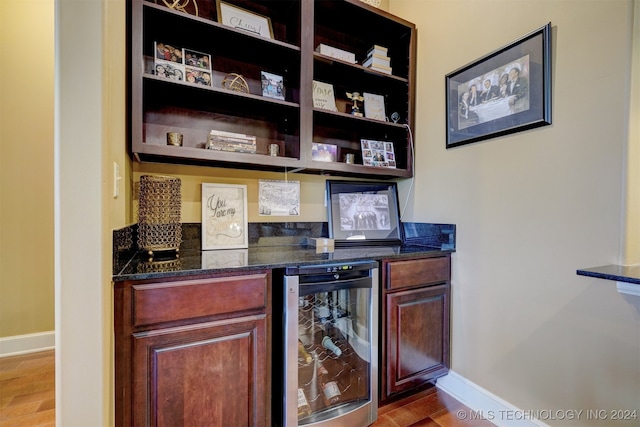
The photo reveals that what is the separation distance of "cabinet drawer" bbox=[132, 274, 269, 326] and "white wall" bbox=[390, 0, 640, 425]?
1277mm

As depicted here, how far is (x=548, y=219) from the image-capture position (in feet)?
4.49

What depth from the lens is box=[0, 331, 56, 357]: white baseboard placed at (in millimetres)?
2092

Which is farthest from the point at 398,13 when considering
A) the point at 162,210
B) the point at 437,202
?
the point at 162,210

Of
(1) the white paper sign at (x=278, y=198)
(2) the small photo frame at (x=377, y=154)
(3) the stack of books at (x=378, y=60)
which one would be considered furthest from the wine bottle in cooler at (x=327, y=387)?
(3) the stack of books at (x=378, y=60)

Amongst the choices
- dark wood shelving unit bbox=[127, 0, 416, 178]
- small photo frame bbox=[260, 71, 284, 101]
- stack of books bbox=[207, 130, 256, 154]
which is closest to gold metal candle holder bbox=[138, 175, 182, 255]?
dark wood shelving unit bbox=[127, 0, 416, 178]

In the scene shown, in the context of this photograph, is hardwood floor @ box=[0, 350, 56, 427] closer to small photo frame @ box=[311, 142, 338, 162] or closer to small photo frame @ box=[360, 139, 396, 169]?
Answer: small photo frame @ box=[311, 142, 338, 162]

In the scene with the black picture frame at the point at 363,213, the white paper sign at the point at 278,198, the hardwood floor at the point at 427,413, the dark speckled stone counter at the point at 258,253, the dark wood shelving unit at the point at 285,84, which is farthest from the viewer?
the black picture frame at the point at 363,213

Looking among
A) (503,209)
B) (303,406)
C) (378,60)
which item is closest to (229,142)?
(378,60)

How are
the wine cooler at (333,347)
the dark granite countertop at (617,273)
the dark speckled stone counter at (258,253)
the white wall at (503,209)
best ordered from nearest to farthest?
the white wall at (503,209), the dark granite countertop at (617,273), the dark speckled stone counter at (258,253), the wine cooler at (333,347)

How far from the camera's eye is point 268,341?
1262 mm

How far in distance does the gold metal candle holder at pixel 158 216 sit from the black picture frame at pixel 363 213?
1010 mm

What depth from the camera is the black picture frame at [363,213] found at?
2061 millimetres

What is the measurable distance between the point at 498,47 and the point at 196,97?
1.70 metres

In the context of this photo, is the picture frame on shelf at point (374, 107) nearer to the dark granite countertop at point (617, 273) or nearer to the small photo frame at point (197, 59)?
the small photo frame at point (197, 59)
